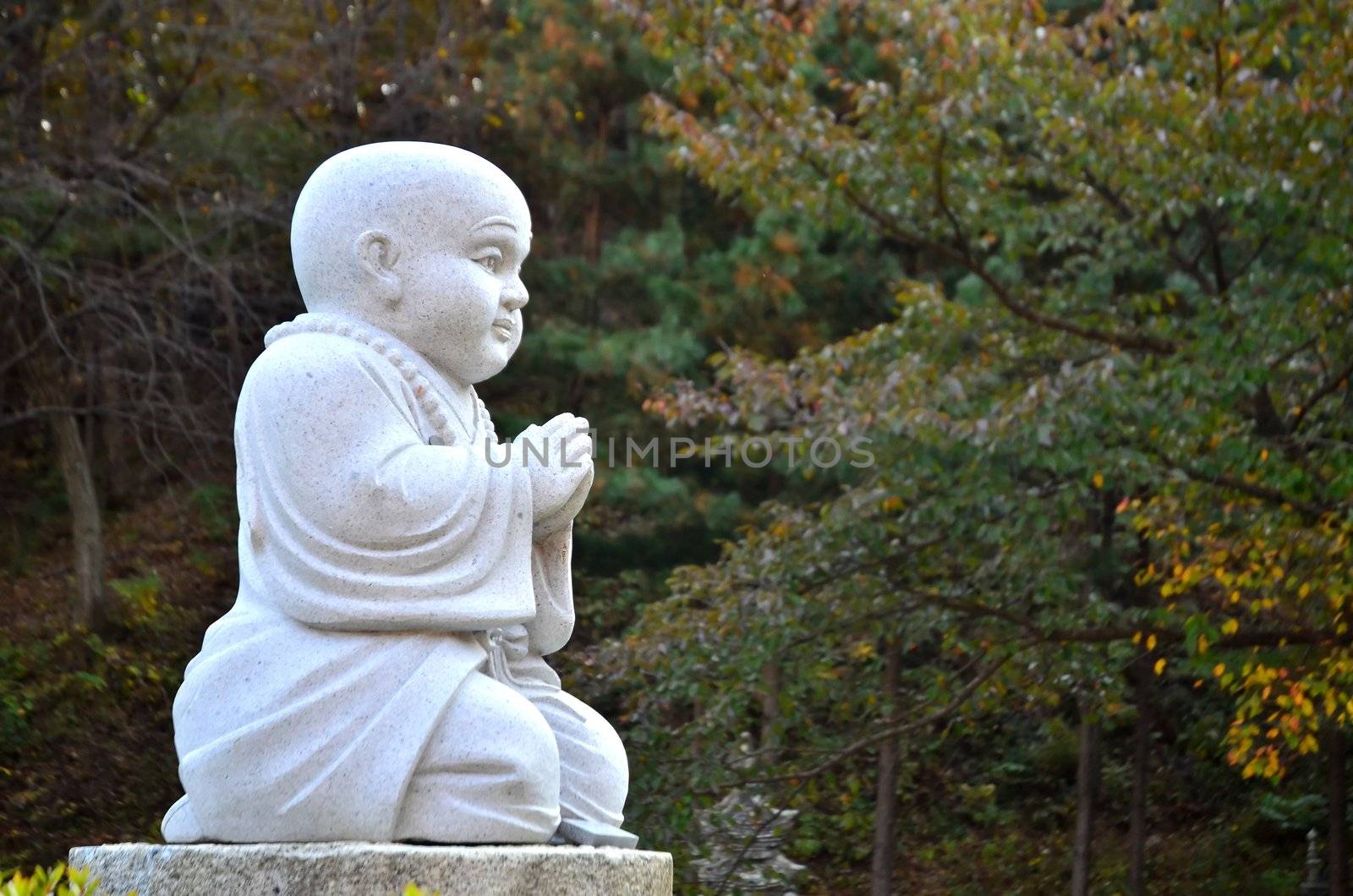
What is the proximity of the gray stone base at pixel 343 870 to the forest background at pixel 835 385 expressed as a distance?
4874 millimetres

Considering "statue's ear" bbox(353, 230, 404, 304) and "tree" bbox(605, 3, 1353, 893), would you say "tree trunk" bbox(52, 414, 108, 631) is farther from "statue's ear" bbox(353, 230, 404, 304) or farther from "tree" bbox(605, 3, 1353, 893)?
"statue's ear" bbox(353, 230, 404, 304)

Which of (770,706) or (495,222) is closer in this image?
(495,222)

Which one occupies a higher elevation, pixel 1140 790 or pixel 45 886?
pixel 1140 790

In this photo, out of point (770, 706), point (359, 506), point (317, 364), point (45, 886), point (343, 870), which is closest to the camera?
point (45, 886)

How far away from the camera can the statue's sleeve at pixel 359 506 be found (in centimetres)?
408

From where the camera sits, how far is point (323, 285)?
4457 millimetres

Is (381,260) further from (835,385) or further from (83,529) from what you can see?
(83,529)

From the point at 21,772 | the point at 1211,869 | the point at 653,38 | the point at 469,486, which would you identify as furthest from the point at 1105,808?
the point at 469,486

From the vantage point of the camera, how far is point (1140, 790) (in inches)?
434

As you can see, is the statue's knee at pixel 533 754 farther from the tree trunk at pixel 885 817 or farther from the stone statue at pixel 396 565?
the tree trunk at pixel 885 817

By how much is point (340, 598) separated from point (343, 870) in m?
0.65

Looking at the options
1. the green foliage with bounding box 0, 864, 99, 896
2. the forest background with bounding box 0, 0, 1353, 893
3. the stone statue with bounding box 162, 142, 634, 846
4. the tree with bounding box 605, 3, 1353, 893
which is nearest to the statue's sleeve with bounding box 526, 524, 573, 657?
the stone statue with bounding box 162, 142, 634, 846

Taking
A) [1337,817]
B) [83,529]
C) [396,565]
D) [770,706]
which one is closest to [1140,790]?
[1337,817]

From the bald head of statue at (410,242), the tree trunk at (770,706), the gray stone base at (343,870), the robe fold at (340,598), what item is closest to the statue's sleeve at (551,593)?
the robe fold at (340,598)
